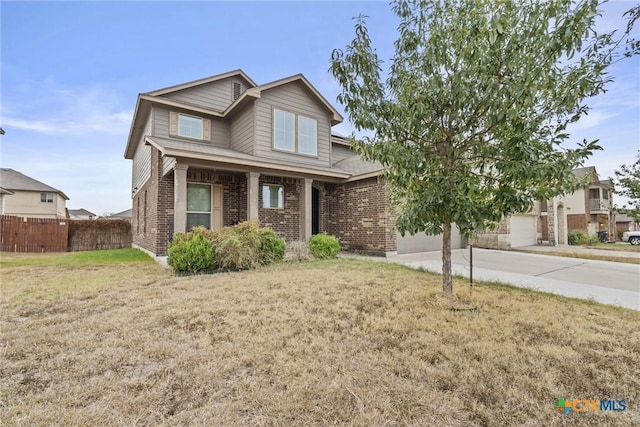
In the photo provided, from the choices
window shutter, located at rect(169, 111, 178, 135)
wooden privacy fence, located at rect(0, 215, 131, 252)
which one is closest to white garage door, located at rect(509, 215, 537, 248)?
window shutter, located at rect(169, 111, 178, 135)

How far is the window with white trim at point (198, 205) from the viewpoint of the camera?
396 inches

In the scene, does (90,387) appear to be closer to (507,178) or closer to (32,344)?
(32,344)

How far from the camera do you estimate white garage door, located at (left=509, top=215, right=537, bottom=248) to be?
14.7 meters

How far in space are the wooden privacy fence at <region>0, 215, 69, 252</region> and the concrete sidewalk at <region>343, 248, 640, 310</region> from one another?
1716 cm

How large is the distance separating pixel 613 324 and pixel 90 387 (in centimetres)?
579

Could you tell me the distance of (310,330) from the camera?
3512 millimetres

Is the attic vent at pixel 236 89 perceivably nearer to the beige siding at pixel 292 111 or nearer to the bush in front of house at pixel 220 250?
the beige siding at pixel 292 111

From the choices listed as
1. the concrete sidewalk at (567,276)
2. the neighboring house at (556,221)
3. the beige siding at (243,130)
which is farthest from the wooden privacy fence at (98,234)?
the neighboring house at (556,221)

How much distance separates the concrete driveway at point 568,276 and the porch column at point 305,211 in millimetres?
3632

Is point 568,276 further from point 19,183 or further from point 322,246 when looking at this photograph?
point 19,183

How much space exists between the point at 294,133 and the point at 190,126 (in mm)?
3961

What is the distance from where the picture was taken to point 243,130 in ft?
35.8

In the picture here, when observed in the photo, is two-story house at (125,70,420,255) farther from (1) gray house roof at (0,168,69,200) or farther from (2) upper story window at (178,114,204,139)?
(1) gray house roof at (0,168,69,200)

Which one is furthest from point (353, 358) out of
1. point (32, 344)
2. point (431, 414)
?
point (32, 344)
